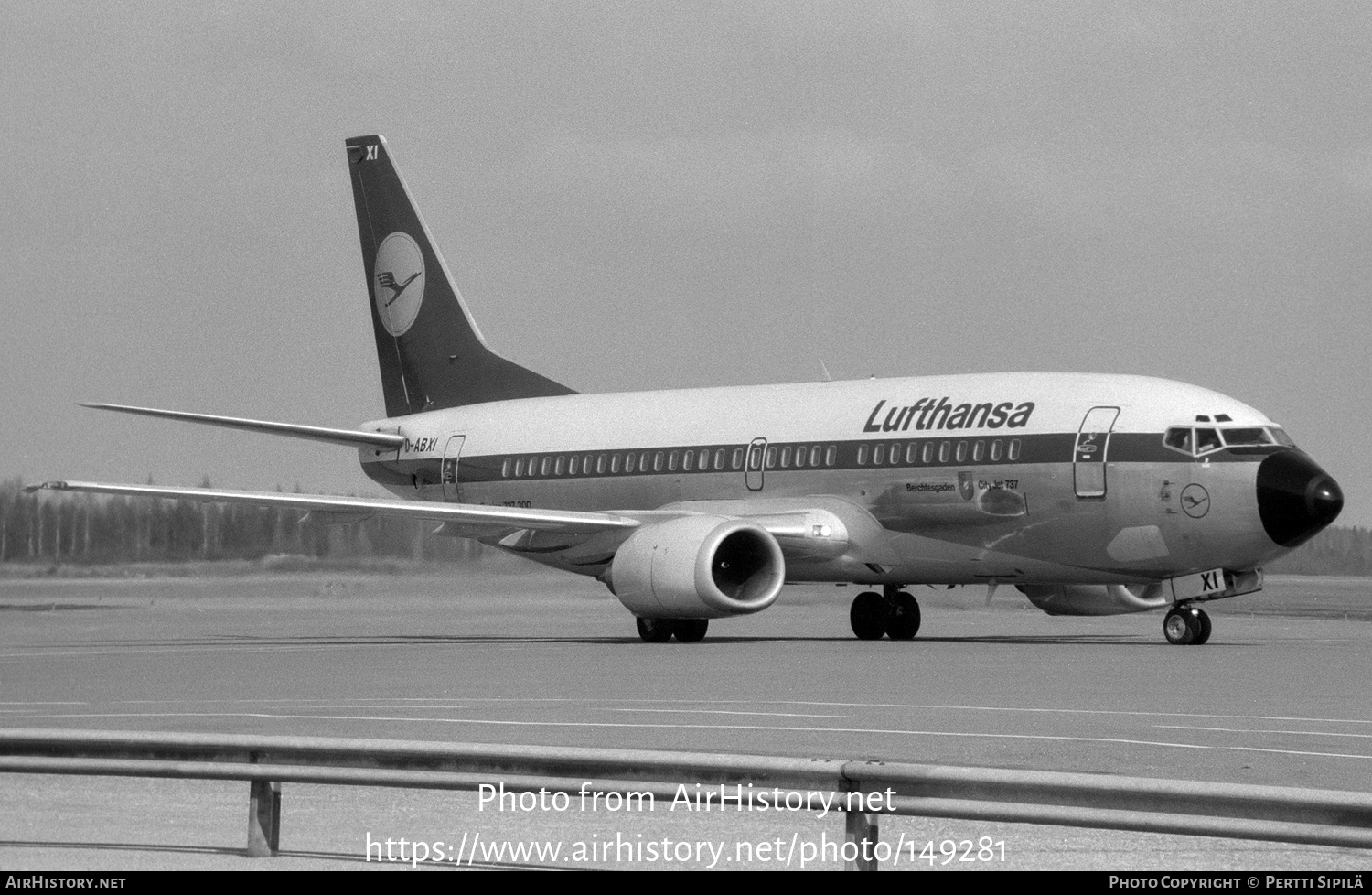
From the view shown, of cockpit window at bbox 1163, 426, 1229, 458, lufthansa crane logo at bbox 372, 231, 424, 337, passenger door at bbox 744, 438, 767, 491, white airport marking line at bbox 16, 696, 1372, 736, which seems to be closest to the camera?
white airport marking line at bbox 16, 696, 1372, 736

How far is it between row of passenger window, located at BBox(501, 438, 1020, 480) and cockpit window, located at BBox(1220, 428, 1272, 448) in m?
2.83

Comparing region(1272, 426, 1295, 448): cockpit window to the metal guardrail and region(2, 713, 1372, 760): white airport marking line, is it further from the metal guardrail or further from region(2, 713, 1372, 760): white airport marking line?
the metal guardrail

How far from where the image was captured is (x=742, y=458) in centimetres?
3194

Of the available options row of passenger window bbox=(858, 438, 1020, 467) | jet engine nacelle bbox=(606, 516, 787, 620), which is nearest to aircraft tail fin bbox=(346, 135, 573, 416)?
jet engine nacelle bbox=(606, 516, 787, 620)

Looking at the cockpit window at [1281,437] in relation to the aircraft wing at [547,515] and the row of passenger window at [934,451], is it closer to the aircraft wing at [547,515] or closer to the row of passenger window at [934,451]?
the row of passenger window at [934,451]

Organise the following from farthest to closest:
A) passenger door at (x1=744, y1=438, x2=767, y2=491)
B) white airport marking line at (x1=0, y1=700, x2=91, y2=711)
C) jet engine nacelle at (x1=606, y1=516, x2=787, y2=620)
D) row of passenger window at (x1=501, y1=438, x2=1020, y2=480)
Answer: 1. passenger door at (x1=744, y1=438, x2=767, y2=491)
2. row of passenger window at (x1=501, y1=438, x2=1020, y2=480)
3. jet engine nacelle at (x1=606, y1=516, x2=787, y2=620)
4. white airport marking line at (x1=0, y1=700, x2=91, y2=711)

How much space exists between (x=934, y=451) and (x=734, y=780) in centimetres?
2100

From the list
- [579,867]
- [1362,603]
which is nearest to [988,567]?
[579,867]

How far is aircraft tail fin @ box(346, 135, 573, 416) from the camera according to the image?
38438mm

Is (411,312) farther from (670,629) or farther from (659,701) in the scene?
(659,701)

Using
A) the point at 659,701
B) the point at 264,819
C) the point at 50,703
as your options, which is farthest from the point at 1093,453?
the point at 264,819

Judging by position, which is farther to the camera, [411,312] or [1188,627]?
[411,312]

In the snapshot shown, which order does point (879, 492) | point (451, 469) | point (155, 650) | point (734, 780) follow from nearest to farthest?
point (734, 780)
point (155, 650)
point (879, 492)
point (451, 469)

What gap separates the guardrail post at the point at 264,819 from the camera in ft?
28.8
